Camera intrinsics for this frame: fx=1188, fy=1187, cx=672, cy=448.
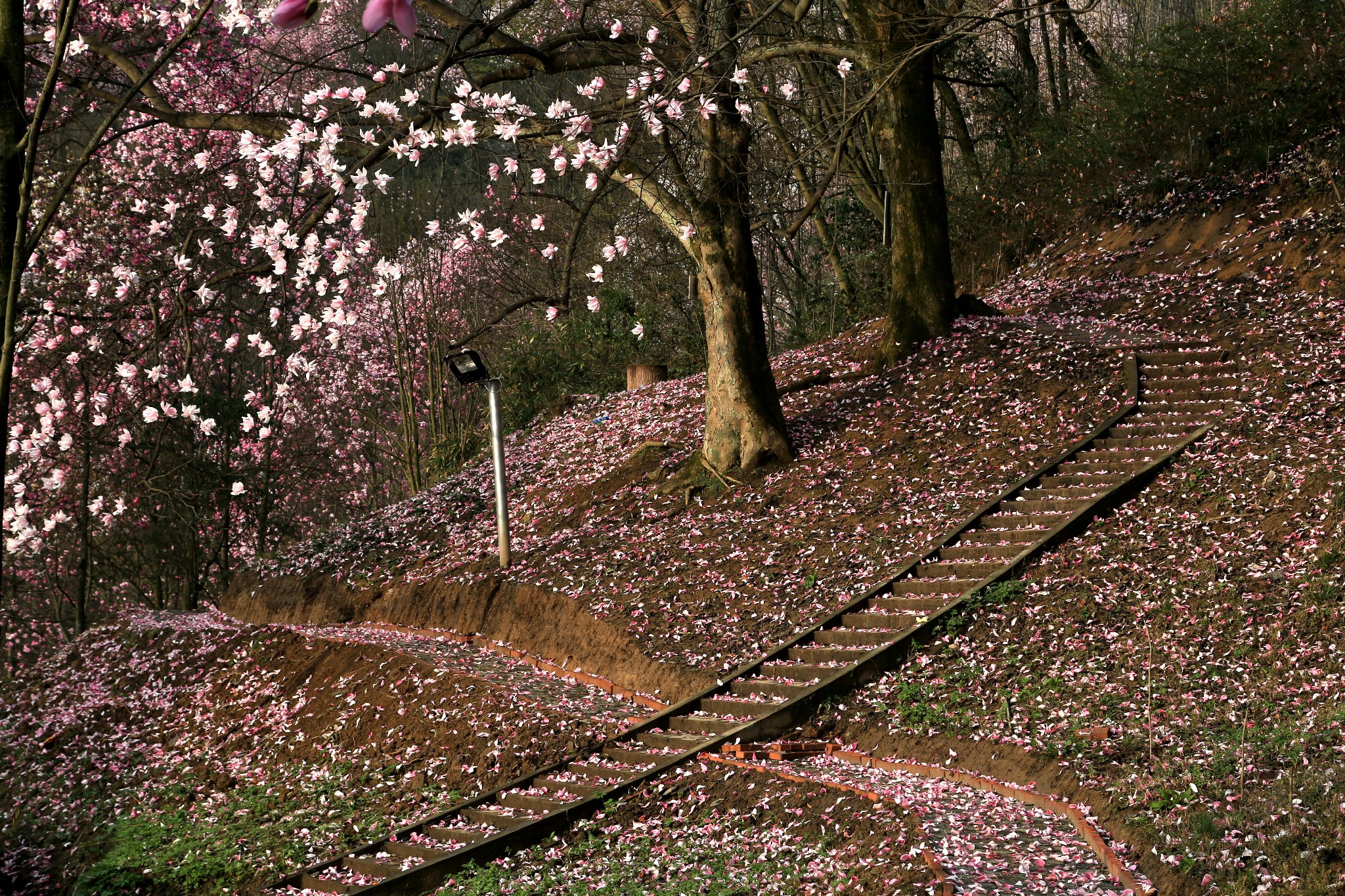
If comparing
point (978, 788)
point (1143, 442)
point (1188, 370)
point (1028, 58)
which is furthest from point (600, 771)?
point (1028, 58)

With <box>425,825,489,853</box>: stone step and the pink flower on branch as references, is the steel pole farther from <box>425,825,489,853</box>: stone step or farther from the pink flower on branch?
the pink flower on branch

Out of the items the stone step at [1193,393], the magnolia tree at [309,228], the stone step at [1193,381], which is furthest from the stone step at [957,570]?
the stone step at [1193,381]

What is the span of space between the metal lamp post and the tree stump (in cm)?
756

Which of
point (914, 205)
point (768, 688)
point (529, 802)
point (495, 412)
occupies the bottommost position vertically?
point (529, 802)

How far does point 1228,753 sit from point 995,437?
6.89m

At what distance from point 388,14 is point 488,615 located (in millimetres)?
12624

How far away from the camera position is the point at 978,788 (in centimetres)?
793

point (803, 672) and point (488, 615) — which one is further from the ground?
point (488, 615)

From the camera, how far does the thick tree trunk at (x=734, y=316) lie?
46.5 feet

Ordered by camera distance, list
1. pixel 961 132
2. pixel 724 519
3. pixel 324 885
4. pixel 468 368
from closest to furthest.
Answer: pixel 324 885 < pixel 724 519 < pixel 468 368 < pixel 961 132

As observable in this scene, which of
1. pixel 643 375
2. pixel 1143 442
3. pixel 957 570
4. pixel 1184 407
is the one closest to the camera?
pixel 957 570

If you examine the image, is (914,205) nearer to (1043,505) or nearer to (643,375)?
(1043,505)

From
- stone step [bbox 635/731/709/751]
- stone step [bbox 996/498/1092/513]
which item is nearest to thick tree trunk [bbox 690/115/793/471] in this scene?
stone step [bbox 996/498/1092/513]

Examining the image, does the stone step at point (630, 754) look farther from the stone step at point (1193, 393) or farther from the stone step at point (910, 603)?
the stone step at point (1193, 393)
